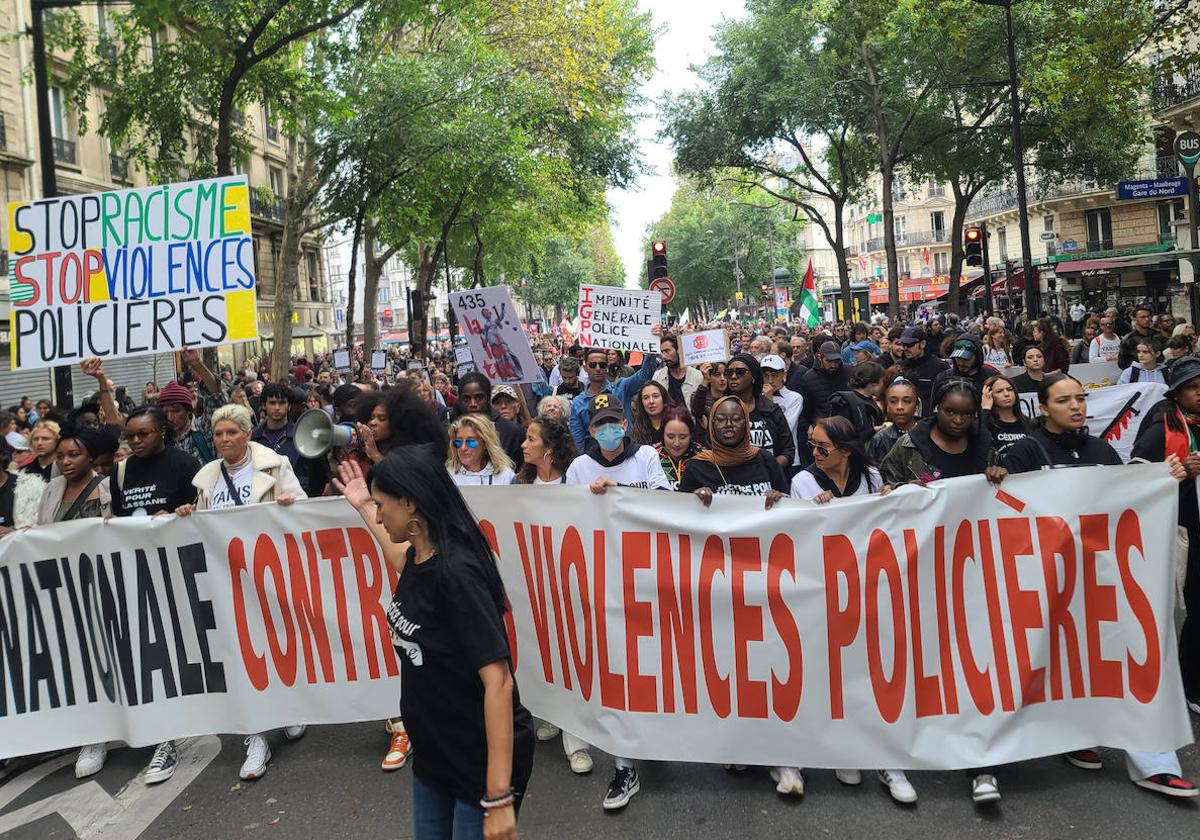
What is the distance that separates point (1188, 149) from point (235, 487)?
1353 cm

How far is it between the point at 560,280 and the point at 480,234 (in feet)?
103

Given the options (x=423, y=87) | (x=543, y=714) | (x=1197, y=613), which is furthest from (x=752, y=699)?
(x=423, y=87)

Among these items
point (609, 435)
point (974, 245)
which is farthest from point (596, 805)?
point (974, 245)

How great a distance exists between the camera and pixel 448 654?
261 cm

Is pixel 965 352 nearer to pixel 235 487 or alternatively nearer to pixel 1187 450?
pixel 1187 450

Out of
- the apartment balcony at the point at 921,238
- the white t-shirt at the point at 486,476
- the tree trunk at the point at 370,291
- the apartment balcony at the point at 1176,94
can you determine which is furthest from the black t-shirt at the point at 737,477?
the apartment balcony at the point at 921,238

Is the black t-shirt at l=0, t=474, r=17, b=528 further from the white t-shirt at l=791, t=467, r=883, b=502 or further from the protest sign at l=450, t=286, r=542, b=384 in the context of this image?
the protest sign at l=450, t=286, r=542, b=384

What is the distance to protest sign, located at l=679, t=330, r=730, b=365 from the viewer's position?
854 cm

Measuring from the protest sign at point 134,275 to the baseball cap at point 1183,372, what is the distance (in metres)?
5.12

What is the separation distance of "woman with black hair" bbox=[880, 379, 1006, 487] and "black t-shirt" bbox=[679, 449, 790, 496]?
530mm

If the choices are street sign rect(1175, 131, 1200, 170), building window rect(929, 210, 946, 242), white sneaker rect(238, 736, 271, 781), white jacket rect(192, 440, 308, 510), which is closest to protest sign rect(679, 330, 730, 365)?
white jacket rect(192, 440, 308, 510)

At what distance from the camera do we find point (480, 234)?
125ft

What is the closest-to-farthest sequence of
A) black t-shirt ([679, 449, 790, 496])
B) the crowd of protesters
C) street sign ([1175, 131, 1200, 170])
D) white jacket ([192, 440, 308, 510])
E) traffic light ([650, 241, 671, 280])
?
the crowd of protesters
black t-shirt ([679, 449, 790, 496])
white jacket ([192, 440, 308, 510])
street sign ([1175, 131, 1200, 170])
traffic light ([650, 241, 671, 280])

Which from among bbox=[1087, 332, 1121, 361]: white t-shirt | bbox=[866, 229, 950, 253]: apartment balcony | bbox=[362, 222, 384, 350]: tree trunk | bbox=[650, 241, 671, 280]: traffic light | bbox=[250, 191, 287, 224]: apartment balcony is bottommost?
bbox=[1087, 332, 1121, 361]: white t-shirt
